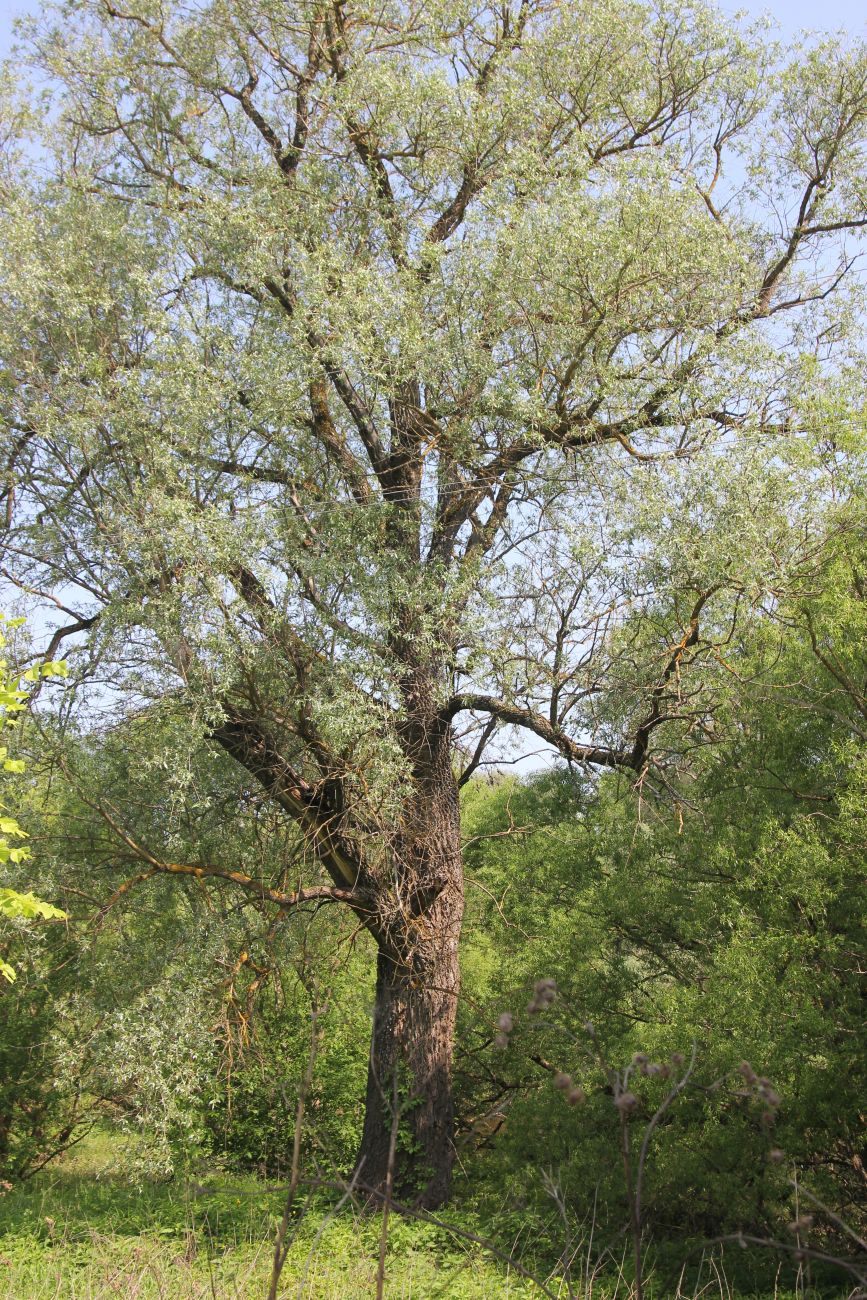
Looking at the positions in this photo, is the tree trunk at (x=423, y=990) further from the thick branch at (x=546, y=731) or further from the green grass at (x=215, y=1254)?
the green grass at (x=215, y=1254)

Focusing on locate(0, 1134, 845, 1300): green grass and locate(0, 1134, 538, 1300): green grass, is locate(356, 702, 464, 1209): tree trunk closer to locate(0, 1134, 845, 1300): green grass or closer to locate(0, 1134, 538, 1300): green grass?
locate(0, 1134, 845, 1300): green grass

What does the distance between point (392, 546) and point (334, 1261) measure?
5810mm

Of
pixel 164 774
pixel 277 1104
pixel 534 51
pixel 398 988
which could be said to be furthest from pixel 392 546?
pixel 277 1104

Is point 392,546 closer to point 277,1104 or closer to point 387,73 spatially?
point 387,73

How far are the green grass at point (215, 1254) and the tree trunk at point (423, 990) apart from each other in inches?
28.5

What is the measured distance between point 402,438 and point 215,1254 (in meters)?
7.03

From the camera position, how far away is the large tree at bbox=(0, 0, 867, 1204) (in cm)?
928

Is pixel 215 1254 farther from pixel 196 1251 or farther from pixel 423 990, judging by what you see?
pixel 423 990

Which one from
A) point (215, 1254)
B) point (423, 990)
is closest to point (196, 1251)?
point (215, 1254)

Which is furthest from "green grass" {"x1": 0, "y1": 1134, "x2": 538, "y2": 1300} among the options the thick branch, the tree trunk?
the thick branch

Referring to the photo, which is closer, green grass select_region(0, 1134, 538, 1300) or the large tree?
green grass select_region(0, 1134, 538, 1300)

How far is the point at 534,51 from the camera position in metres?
11.3

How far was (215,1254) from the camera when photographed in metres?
8.23

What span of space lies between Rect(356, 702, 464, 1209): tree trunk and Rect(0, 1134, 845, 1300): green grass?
2.37 feet
